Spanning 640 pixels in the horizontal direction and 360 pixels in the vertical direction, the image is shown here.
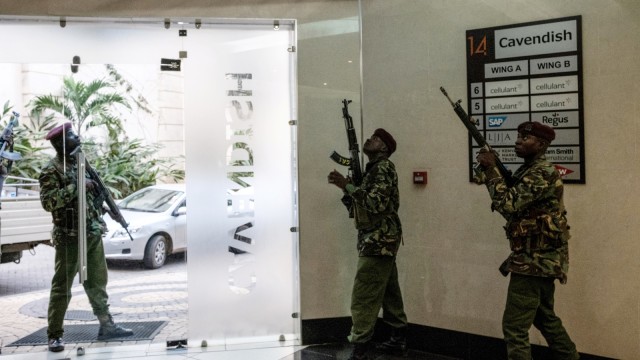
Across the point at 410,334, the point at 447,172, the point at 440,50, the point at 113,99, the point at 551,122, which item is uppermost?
the point at 440,50

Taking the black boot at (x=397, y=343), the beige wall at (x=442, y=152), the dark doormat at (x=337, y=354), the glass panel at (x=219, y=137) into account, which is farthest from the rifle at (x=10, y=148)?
the black boot at (x=397, y=343)

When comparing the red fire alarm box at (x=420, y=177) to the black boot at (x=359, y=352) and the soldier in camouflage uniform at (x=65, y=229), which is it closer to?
the black boot at (x=359, y=352)

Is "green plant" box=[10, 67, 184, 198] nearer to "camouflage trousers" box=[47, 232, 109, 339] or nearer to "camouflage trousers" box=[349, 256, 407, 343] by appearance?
"camouflage trousers" box=[47, 232, 109, 339]

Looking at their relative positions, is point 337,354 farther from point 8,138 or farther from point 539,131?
point 8,138

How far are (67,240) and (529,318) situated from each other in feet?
12.1

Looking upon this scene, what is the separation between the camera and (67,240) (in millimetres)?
4844

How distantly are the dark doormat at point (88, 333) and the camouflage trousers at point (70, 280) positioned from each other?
11 centimetres

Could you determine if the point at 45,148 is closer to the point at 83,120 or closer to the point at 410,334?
the point at 83,120

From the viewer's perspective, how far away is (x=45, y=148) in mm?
4867

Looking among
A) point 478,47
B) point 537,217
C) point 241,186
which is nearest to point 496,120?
point 478,47

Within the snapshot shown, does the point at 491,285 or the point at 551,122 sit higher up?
the point at 551,122

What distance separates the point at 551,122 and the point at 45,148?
4.09 m

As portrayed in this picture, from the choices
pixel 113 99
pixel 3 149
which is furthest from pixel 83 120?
pixel 3 149

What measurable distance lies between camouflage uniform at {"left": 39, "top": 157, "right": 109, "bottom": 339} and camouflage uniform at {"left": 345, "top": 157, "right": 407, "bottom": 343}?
7.22 feet
